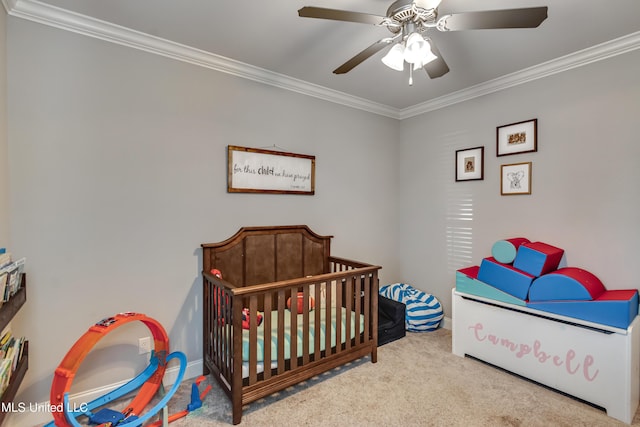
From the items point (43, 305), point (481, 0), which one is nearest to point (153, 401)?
point (43, 305)

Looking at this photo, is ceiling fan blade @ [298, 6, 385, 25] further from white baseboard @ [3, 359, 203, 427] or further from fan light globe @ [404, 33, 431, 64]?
white baseboard @ [3, 359, 203, 427]

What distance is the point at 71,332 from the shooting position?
1.91 meters

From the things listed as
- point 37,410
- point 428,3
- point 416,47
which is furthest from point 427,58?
point 37,410

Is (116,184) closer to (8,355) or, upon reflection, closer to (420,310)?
(8,355)

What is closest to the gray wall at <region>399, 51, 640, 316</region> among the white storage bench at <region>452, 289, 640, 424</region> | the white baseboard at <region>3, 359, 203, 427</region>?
the white storage bench at <region>452, 289, 640, 424</region>

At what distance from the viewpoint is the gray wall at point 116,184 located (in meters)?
1.79

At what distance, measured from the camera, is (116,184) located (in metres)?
2.02

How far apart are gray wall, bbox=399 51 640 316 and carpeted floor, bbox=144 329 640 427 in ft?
3.09

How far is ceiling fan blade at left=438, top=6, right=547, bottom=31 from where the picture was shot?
1.25m

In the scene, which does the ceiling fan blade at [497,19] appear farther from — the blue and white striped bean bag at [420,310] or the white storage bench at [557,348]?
the blue and white striped bean bag at [420,310]

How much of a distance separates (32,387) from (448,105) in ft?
12.9

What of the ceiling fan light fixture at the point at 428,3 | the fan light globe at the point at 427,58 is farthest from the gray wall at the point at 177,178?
the ceiling fan light fixture at the point at 428,3

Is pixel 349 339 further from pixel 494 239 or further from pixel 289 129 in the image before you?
pixel 289 129

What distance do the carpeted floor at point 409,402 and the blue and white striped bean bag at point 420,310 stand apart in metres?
0.64
